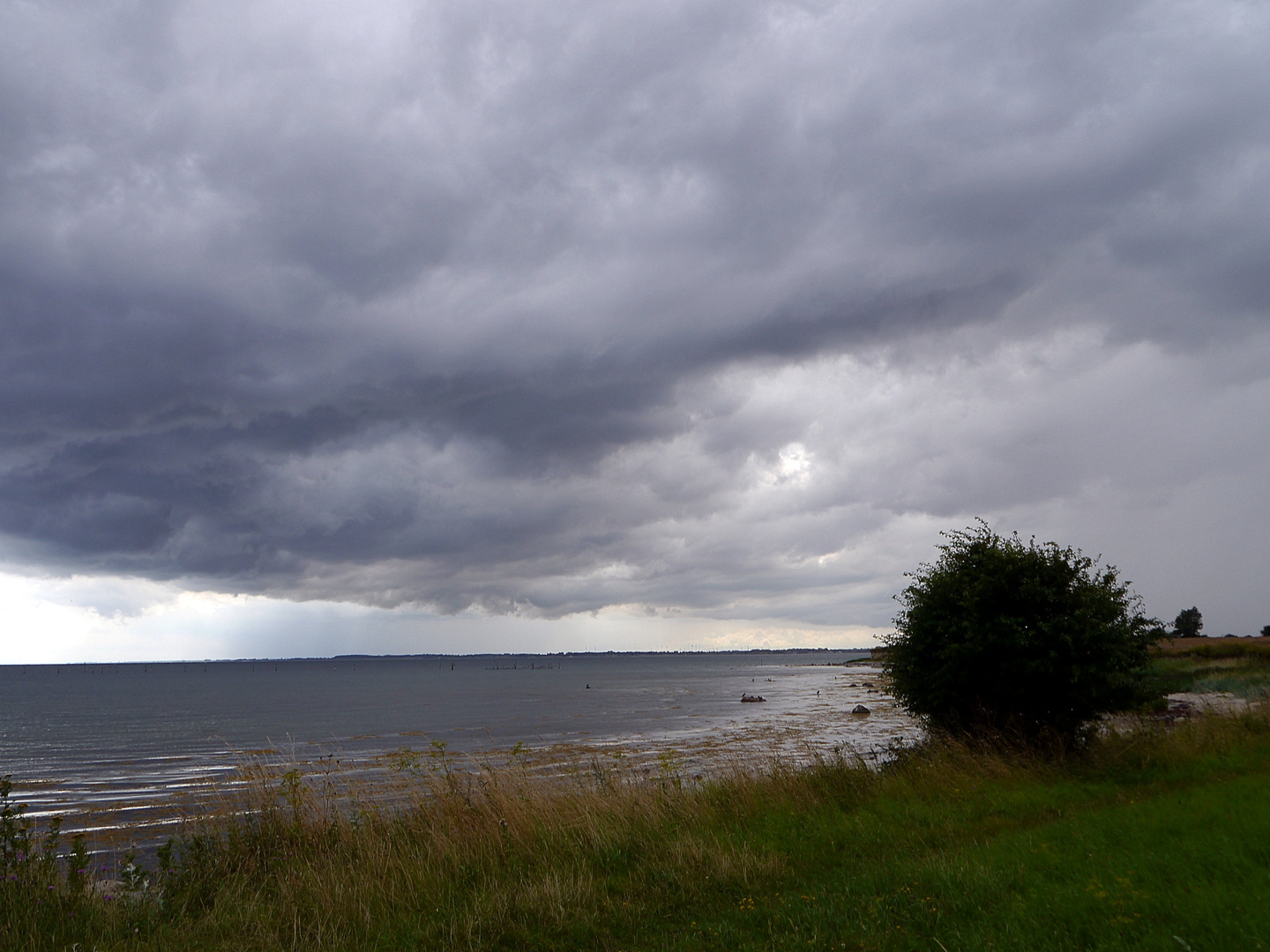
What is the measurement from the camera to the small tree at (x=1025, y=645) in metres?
17.8

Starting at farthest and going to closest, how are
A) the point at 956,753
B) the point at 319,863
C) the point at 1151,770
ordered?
the point at 956,753 < the point at 1151,770 < the point at 319,863

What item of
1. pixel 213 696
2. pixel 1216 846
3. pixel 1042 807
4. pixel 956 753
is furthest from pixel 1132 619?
pixel 213 696

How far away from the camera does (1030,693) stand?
18.1 metres

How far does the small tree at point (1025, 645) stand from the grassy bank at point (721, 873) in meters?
3.11

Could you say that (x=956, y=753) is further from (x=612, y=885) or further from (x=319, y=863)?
(x=319, y=863)

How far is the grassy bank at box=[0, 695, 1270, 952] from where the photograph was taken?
735 cm

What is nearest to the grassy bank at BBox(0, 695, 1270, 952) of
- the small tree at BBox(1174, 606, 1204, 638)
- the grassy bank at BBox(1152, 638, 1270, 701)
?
the grassy bank at BBox(1152, 638, 1270, 701)

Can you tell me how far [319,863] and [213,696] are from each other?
377 ft

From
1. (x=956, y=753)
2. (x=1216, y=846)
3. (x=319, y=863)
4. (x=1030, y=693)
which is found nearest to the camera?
(x=1216, y=846)

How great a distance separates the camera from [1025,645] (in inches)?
700

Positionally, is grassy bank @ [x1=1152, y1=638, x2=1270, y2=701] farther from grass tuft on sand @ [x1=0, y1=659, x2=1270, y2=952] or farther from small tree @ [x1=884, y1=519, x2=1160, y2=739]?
grass tuft on sand @ [x1=0, y1=659, x2=1270, y2=952]

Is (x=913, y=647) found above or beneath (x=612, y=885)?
above

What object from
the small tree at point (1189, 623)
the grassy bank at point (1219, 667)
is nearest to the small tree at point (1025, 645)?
the grassy bank at point (1219, 667)

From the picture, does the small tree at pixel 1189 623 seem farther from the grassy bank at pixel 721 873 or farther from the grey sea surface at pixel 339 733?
the grassy bank at pixel 721 873
